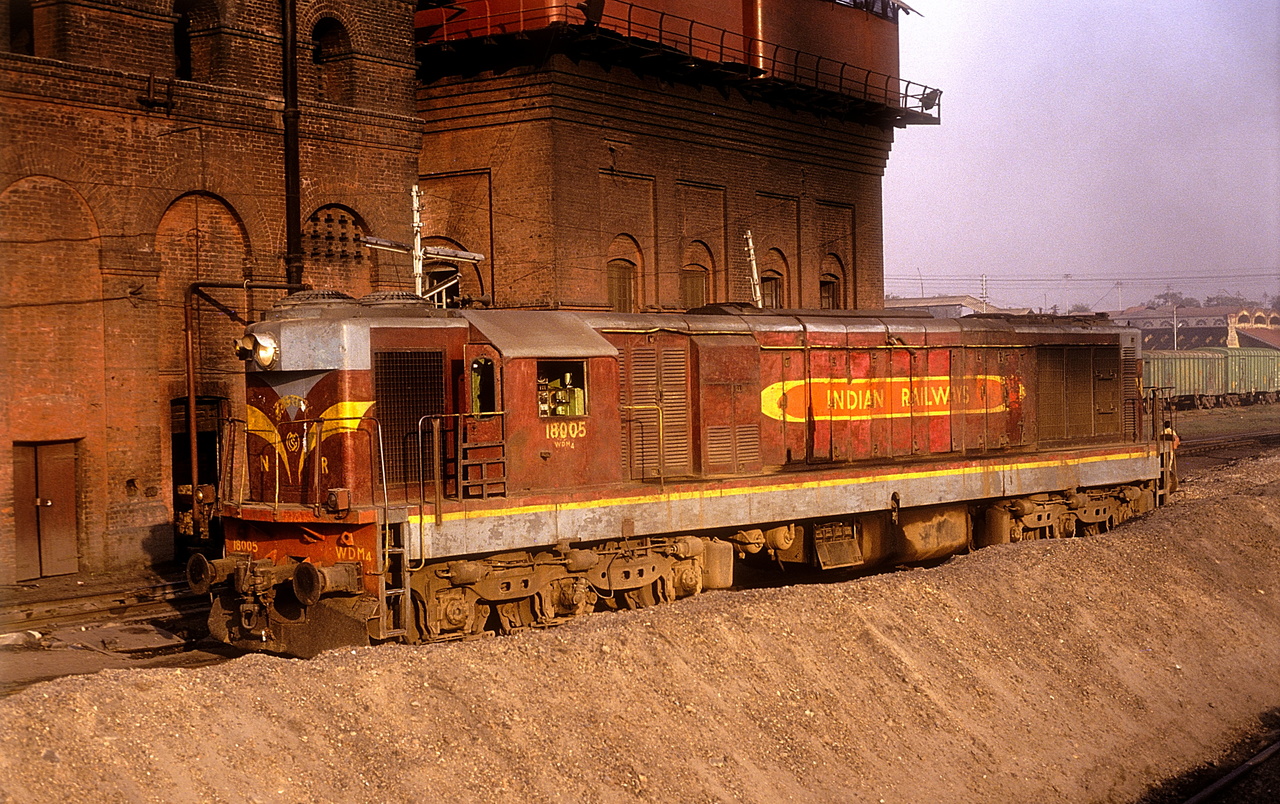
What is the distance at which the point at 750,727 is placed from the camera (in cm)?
1029

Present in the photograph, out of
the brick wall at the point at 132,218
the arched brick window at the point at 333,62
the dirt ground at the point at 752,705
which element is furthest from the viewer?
the arched brick window at the point at 333,62

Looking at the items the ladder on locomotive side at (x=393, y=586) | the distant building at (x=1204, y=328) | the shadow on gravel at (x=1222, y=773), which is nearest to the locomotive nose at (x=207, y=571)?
the ladder on locomotive side at (x=393, y=586)

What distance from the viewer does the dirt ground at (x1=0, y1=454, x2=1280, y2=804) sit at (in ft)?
26.2

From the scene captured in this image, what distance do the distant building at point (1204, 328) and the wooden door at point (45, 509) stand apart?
3509 inches

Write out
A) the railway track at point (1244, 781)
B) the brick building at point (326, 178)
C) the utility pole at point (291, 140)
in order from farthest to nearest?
the utility pole at point (291, 140) → the brick building at point (326, 178) → the railway track at point (1244, 781)

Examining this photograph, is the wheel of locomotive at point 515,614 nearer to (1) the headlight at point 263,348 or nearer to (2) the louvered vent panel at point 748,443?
(1) the headlight at point 263,348

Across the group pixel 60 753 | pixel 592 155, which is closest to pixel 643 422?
pixel 60 753

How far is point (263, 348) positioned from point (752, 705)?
5.84 metres

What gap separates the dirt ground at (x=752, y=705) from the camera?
800cm

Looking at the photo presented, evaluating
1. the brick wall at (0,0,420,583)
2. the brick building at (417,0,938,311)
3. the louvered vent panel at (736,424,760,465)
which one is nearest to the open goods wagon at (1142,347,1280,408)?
the brick building at (417,0,938,311)

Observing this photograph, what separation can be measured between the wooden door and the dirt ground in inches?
422

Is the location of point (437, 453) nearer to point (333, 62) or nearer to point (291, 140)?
point (291, 140)

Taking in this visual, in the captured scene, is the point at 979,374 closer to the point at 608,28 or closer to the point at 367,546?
the point at 367,546

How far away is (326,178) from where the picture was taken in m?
22.6
